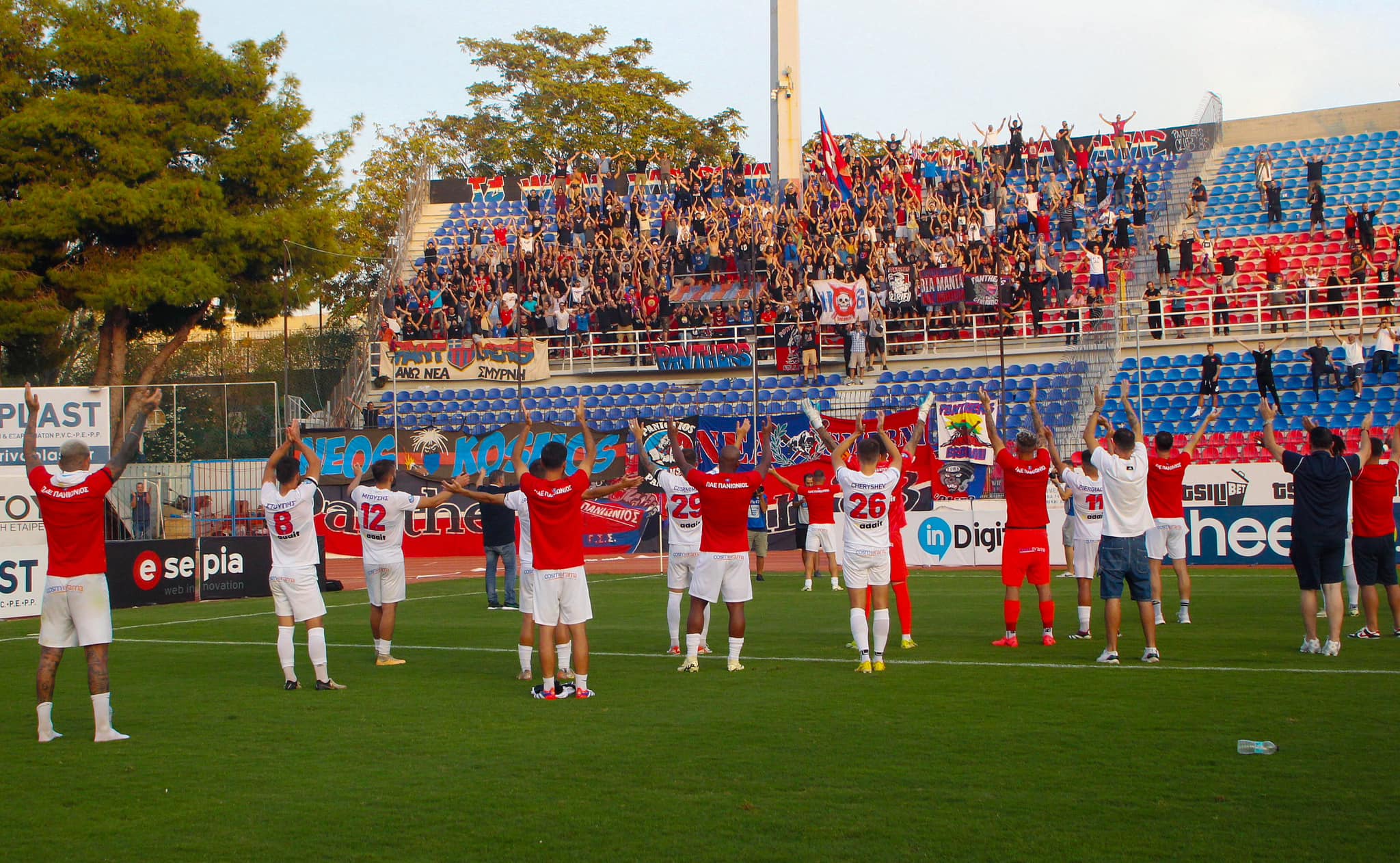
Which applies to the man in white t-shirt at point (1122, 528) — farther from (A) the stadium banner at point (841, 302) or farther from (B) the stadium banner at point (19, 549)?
(A) the stadium banner at point (841, 302)

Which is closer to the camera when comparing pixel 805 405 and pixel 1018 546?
pixel 805 405

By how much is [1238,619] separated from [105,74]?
3297 cm

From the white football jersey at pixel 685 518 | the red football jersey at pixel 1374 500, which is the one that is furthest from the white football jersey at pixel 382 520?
the red football jersey at pixel 1374 500

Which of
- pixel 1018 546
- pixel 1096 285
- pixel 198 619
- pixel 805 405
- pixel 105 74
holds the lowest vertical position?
pixel 198 619

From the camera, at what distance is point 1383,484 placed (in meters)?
13.0

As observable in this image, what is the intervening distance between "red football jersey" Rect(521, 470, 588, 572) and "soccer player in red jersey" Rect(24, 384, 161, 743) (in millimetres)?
2974

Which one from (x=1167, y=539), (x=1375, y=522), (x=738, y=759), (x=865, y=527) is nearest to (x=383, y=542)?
(x=865, y=527)

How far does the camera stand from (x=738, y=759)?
858 cm

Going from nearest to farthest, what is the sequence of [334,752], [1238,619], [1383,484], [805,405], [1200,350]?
[334,752]
[805,405]
[1383,484]
[1238,619]
[1200,350]

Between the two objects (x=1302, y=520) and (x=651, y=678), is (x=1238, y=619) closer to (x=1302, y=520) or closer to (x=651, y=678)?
(x=1302, y=520)

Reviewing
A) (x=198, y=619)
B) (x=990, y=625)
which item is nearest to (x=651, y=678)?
(x=990, y=625)

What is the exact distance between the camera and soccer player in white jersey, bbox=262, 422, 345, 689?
11930 millimetres

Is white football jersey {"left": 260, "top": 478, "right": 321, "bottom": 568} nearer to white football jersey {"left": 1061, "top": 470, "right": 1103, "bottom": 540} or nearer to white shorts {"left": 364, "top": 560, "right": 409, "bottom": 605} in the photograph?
white shorts {"left": 364, "top": 560, "right": 409, "bottom": 605}

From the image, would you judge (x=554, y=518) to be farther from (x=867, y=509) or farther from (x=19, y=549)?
(x=19, y=549)
